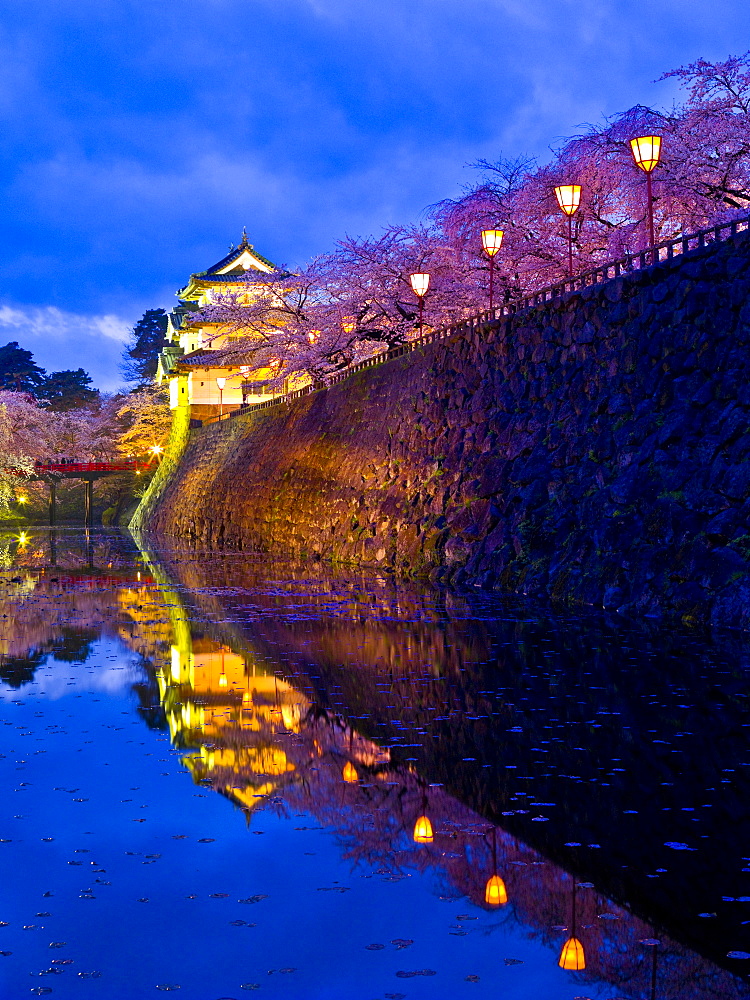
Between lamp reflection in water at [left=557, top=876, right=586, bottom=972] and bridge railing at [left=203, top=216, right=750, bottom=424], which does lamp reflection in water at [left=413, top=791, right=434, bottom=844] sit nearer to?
lamp reflection in water at [left=557, top=876, right=586, bottom=972]

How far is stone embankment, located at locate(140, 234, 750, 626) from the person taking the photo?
13.2m

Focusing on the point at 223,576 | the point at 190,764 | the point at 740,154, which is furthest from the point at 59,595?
the point at 740,154

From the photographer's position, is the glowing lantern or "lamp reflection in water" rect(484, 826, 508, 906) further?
the glowing lantern

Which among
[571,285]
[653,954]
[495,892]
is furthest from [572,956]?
[571,285]

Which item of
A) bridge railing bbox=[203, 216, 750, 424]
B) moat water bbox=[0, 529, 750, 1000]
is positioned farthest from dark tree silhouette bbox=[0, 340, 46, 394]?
moat water bbox=[0, 529, 750, 1000]

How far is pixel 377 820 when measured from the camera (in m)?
5.26

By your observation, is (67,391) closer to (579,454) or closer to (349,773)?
(579,454)

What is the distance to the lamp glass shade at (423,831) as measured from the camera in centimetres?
495

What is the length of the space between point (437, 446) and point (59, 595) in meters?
9.21

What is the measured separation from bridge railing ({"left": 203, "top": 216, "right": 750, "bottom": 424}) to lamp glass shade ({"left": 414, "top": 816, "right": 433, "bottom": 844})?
1074 centimetres

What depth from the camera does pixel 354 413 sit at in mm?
30172

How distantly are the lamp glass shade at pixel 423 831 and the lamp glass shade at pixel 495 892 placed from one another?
1.83 ft

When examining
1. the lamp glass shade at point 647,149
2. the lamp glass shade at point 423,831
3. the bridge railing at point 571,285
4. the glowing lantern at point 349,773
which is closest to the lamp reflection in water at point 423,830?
the lamp glass shade at point 423,831

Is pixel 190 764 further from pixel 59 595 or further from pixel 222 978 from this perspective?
pixel 59 595
